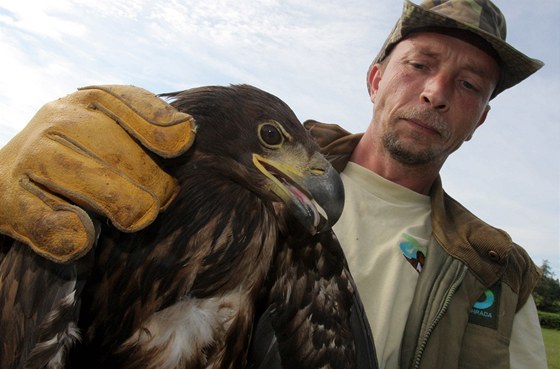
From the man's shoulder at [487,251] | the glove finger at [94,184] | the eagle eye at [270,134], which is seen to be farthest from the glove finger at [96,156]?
the man's shoulder at [487,251]

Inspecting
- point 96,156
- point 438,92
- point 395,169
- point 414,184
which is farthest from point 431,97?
point 96,156

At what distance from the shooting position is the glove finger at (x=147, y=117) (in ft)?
6.95

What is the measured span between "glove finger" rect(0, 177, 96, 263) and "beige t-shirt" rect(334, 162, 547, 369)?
2.03 metres

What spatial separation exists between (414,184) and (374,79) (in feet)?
3.67

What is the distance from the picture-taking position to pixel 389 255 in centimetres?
360

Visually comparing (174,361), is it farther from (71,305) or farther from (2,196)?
(2,196)

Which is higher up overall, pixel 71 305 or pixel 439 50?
pixel 439 50

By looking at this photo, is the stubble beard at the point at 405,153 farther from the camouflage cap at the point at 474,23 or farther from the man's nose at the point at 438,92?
the camouflage cap at the point at 474,23

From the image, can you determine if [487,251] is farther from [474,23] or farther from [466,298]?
[474,23]

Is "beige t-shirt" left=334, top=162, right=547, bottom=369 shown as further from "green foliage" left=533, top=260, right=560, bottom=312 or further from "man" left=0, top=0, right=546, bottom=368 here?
"green foliage" left=533, top=260, right=560, bottom=312

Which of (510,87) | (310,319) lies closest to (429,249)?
(310,319)

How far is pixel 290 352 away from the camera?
2719 mm

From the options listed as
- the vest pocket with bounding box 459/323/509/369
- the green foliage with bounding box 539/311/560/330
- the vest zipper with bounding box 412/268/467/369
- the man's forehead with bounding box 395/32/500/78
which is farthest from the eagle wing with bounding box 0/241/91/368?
the green foliage with bounding box 539/311/560/330

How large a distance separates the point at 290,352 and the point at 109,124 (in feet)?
4.89
